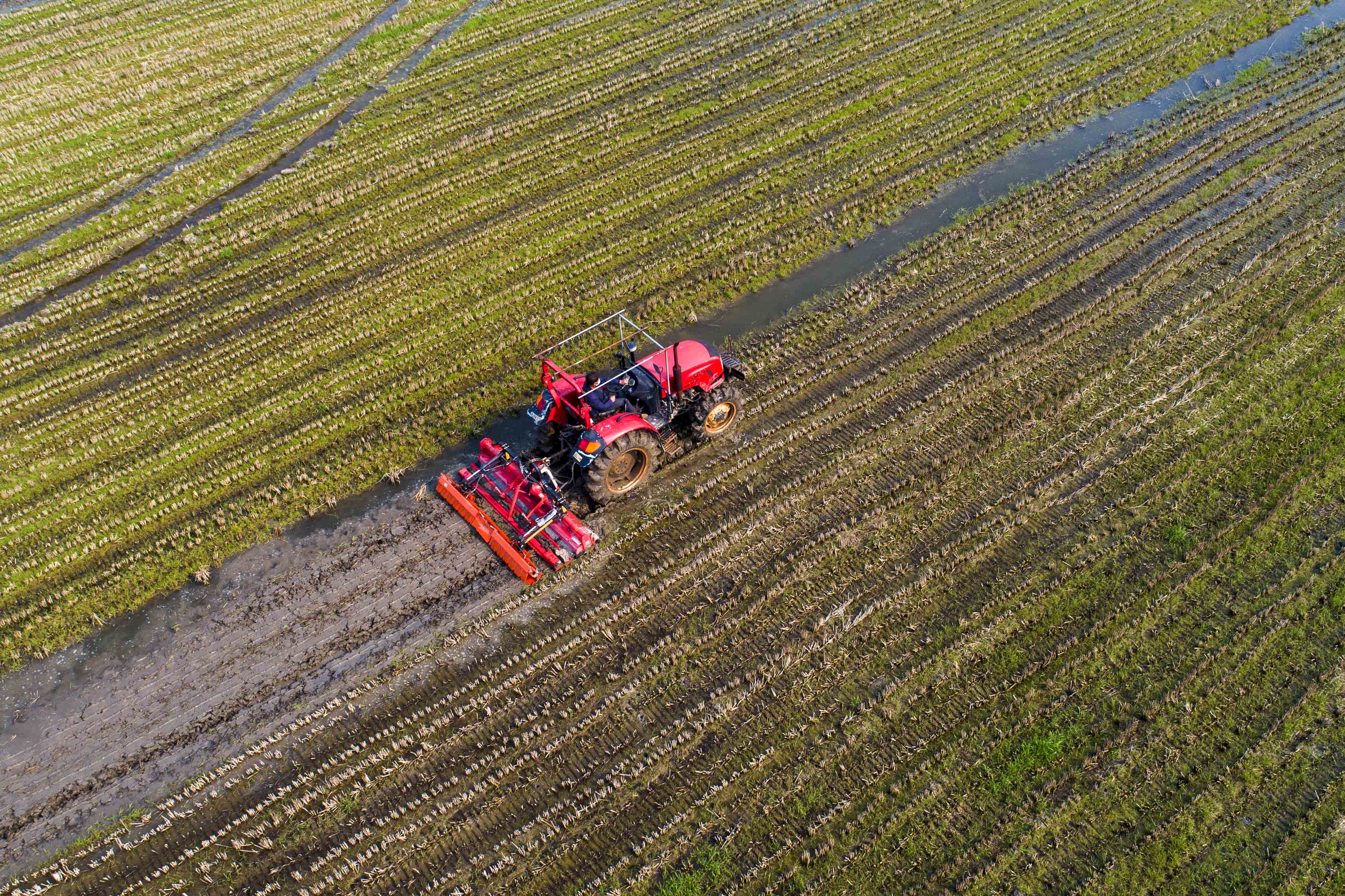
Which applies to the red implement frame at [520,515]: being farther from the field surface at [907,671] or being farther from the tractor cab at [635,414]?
the tractor cab at [635,414]

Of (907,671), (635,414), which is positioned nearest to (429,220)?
(635,414)

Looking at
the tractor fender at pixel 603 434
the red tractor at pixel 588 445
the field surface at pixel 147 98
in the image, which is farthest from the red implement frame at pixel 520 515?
the field surface at pixel 147 98

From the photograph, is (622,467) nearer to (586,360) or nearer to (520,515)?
(520,515)

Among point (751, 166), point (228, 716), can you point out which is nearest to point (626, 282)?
point (751, 166)

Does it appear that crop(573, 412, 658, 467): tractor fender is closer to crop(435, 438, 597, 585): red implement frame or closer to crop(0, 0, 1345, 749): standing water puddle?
crop(435, 438, 597, 585): red implement frame

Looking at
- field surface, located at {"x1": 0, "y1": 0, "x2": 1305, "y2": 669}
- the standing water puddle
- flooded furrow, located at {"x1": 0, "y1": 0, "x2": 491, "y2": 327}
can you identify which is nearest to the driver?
the standing water puddle

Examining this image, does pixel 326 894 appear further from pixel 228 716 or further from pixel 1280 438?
pixel 1280 438
